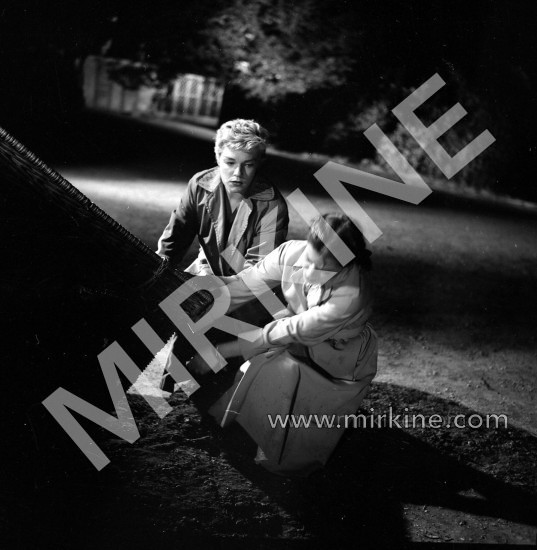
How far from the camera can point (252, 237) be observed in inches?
142

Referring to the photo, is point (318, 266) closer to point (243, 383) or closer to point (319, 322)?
point (319, 322)

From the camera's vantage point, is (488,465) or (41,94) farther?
(41,94)

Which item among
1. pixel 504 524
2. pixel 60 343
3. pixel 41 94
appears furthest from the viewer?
pixel 41 94

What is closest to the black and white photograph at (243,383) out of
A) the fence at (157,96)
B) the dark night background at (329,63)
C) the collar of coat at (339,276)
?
the collar of coat at (339,276)

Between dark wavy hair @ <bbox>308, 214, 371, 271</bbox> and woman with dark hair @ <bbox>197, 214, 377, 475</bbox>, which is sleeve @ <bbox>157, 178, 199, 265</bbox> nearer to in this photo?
woman with dark hair @ <bbox>197, 214, 377, 475</bbox>

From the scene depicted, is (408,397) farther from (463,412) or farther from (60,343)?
(60,343)

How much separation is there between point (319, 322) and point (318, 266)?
297 millimetres

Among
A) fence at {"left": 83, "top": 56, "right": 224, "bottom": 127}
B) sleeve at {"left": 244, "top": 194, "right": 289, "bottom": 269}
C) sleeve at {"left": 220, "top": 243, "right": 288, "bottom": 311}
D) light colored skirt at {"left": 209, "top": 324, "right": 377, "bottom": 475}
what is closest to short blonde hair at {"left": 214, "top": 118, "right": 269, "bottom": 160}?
sleeve at {"left": 244, "top": 194, "right": 289, "bottom": 269}

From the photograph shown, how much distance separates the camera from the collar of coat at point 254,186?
3.54 meters

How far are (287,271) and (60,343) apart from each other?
3.99 ft

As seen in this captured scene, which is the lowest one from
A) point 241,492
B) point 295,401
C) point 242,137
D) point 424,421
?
point 424,421

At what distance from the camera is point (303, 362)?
3.03 meters

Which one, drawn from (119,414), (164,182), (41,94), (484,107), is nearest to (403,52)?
(484,107)

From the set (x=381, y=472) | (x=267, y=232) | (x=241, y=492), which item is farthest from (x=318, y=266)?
(x=381, y=472)
